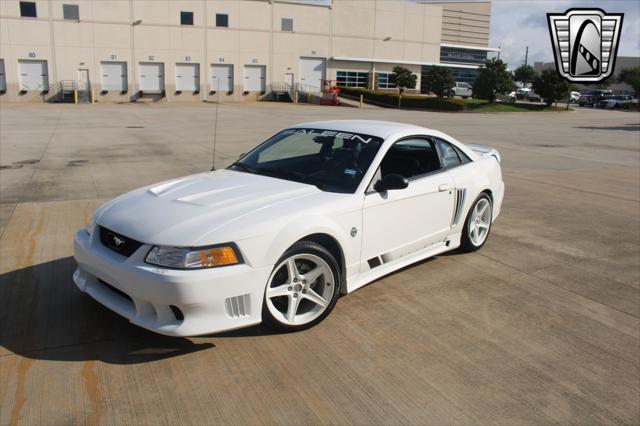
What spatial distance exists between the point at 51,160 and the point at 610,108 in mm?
59807

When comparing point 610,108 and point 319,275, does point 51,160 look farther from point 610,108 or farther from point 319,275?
point 610,108

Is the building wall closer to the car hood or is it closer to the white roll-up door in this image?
the white roll-up door

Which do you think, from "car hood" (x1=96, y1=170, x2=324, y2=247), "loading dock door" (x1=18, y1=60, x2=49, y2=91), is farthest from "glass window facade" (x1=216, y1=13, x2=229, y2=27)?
"car hood" (x1=96, y1=170, x2=324, y2=247)

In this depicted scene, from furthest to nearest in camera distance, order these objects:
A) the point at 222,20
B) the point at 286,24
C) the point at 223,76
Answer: the point at 286,24 < the point at 223,76 < the point at 222,20

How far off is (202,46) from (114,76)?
7926 mm

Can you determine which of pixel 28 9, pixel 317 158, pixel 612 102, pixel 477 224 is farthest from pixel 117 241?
pixel 612 102

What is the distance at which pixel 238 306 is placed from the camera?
12.4 feet

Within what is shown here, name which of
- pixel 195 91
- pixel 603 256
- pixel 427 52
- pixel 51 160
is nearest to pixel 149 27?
pixel 195 91

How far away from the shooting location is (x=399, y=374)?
3.67m

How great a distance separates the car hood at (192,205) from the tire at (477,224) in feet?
7.18

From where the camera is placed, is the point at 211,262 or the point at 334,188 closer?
the point at 211,262

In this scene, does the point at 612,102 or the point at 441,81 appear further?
the point at 612,102

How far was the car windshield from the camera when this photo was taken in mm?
4832

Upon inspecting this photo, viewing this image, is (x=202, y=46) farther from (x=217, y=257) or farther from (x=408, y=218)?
(x=217, y=257)
